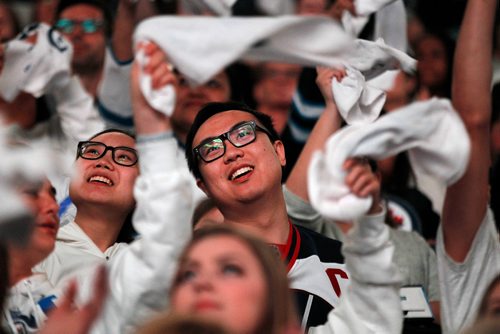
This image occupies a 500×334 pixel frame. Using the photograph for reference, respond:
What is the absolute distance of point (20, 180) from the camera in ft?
7.95

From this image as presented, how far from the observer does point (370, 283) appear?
303 centimetres

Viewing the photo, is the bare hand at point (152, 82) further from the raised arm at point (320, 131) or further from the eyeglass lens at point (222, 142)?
the raised arm at point (320, 131)

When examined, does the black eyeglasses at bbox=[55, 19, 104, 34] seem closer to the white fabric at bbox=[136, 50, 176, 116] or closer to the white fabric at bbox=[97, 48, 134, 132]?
the white fabric at bbox=[97, 48, 134, 132]

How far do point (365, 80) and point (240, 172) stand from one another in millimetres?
566

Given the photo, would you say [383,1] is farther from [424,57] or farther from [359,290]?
[424,57]

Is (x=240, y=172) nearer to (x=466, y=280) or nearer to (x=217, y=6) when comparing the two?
(x=217, y=6)

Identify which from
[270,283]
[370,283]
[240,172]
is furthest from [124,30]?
[270,283]

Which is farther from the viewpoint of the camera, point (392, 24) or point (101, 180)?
point (392, 24)

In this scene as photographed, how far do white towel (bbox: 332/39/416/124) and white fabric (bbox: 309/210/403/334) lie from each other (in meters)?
0.83

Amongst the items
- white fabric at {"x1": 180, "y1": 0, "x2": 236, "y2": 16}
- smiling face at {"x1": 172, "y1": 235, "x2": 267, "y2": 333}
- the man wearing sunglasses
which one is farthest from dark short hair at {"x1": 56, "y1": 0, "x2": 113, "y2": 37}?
smiling face at {"x1": 172, "y1": 235, "x2": 267, "y2": 333}

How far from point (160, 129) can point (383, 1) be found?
1444 mm

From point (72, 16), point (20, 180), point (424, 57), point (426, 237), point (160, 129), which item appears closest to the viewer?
point (20, 180)

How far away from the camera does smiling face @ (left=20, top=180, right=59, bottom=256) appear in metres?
3.25

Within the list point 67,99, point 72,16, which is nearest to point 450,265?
point 67,99
